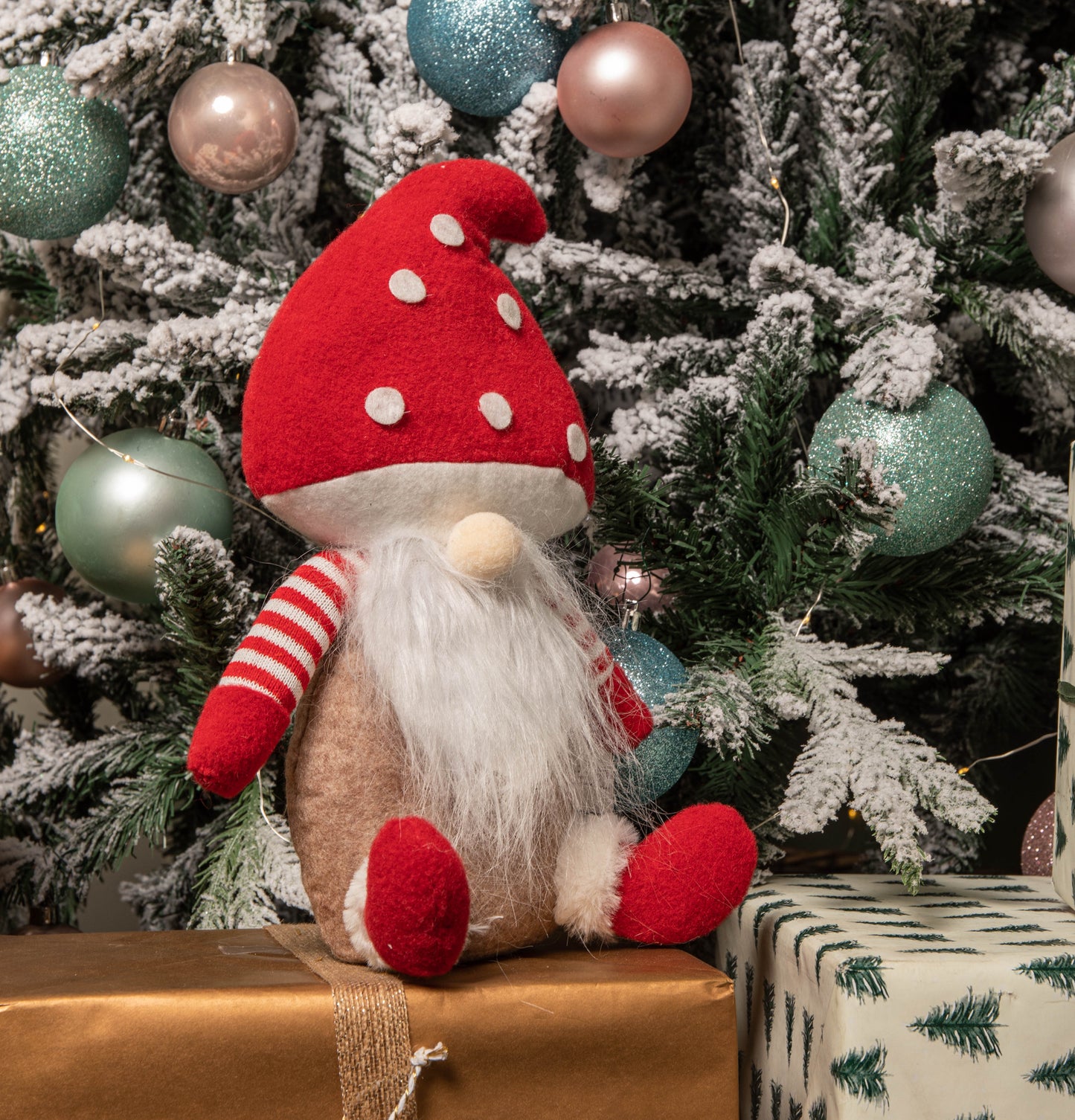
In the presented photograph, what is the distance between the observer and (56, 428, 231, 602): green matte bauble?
729 millimetres

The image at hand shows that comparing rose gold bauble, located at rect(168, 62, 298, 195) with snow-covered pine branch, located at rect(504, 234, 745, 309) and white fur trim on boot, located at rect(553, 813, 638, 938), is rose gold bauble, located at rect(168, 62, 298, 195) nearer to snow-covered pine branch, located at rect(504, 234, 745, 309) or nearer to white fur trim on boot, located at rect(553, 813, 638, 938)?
snow-covered pine branch, located at rect(504, 234, 745, 309)

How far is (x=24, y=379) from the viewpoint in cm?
78

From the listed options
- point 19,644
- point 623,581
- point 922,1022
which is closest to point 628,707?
point 623,581

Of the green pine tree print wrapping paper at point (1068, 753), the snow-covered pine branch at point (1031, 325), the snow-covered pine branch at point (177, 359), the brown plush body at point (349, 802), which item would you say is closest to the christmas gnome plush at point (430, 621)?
the brown plush body at point (349, 802)

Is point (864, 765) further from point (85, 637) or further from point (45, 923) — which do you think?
point (45, 923)

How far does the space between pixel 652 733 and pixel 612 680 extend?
0.05 meters

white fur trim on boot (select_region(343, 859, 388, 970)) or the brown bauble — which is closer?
white fur trim on boot (select_region(343, 859, 388, 970))

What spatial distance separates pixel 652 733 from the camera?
0.68 meters

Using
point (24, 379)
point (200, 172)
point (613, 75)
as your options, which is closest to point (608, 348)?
point (613, 75)

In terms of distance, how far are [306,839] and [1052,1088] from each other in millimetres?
393

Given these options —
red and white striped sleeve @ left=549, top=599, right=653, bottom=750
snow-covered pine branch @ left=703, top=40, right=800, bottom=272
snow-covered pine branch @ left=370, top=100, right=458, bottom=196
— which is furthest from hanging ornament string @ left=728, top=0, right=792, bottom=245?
red and white striped sleeve @ left=549, top=599, right=653, bottom=750

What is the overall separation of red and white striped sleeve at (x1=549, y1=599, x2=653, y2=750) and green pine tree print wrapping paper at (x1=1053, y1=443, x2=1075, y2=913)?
251mm

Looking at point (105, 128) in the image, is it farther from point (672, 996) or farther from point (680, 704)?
point (672, 996)

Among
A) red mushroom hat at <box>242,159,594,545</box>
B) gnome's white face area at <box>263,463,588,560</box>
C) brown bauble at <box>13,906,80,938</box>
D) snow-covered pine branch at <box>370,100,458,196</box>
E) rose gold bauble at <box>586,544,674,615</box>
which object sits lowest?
brown bauble at <box>13,906,80,938</box>
